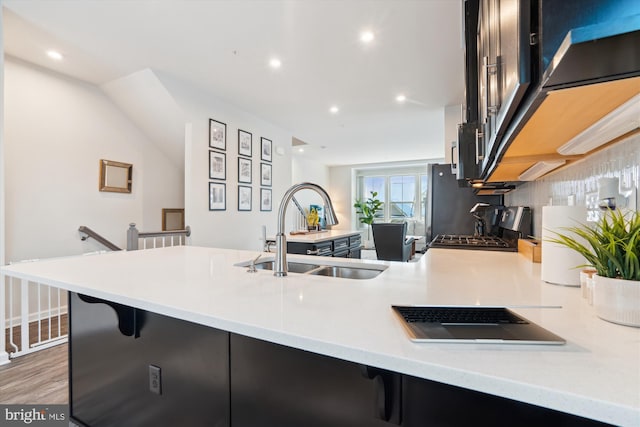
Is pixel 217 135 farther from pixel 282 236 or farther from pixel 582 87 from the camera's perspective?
pixel 582 87

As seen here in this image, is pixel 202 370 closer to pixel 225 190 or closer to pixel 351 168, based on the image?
pixel 225 190

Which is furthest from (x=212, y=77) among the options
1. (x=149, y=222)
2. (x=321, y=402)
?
(x=321, y=402)

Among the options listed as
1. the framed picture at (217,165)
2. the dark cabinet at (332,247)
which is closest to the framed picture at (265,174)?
the framed picture at (217,165)

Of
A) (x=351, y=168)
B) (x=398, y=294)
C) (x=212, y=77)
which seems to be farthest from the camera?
(x=351, y=168)

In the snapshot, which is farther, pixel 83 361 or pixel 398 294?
pixel 83 361

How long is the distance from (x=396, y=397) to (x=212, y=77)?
12.1 feet

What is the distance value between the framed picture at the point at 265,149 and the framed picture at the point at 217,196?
1.04 m

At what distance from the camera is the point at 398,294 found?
0.97m

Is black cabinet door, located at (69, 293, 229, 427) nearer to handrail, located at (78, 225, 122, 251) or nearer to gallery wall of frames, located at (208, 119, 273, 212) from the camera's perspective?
handrail, located at (78, 225, 122, 251)

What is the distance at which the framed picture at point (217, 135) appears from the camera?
3996 mm

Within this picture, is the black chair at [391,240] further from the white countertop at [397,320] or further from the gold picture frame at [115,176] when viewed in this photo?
the gold picture frame at [115,176]

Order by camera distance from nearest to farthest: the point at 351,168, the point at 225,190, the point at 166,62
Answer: the point at 166,62 → the point at 225,190 → the point at 351,168

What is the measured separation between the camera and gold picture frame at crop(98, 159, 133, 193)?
152 inches

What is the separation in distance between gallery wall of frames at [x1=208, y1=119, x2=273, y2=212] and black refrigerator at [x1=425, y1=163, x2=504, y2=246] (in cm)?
262
